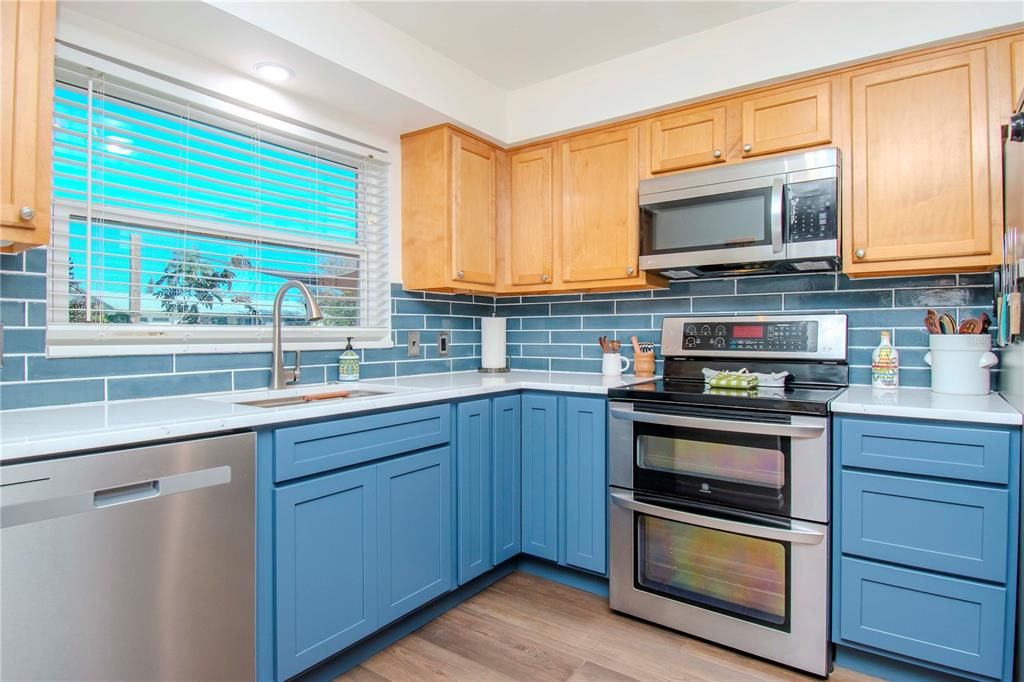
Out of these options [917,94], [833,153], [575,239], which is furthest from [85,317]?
[917,94]

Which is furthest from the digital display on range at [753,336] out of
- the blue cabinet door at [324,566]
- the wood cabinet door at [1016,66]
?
the blue cabinet door at [324,566]

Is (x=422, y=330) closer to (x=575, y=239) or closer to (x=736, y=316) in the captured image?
(x=575, y=239)

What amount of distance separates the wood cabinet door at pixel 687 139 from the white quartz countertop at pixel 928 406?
1126 mm

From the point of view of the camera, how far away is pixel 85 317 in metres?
1.73

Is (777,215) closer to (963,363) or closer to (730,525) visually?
(963,363)

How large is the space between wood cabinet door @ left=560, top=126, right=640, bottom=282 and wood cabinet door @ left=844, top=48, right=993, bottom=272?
870 millimetres

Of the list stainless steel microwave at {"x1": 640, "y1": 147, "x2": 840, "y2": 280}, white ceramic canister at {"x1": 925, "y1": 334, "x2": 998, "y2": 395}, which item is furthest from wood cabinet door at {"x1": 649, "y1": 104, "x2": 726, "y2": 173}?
white ceramic canister at {"x1": 925, "y1": 334, "x2": 998, "y2": 395}

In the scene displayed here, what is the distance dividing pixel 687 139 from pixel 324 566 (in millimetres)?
2202

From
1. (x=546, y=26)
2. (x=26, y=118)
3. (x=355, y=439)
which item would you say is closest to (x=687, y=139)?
(x=546, y=26)

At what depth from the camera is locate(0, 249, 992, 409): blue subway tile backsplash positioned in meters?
1.58

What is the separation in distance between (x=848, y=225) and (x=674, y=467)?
1123mm

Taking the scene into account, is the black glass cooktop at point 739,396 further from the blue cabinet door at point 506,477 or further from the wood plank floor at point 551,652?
the wood plank floor at point 551,652

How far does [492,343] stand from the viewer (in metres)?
3.06

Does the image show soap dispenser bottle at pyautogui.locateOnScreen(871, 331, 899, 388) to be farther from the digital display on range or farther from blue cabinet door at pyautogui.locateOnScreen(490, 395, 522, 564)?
blue cabinet door at pyautogui.locateOnScreen(490, 395, 522, 564)
